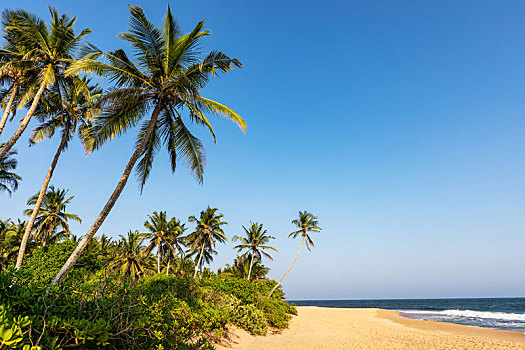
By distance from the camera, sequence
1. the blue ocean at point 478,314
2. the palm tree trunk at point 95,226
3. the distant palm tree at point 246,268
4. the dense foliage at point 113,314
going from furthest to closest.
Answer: the distant palm tree at point 246,268 → the blue ocean at point 478,314 → the palm tree trunk at point 95,226 → the dense foliage at point 113,314

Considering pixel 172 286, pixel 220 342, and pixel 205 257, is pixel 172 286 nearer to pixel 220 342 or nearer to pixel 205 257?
pixel 220 342

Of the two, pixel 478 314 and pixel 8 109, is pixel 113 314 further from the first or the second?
pixel 478 314

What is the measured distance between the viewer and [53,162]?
15.2 metres

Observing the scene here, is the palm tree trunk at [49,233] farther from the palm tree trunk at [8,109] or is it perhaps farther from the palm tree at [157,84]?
the palm tree at [157,84]

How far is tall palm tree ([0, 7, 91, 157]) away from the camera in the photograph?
40.2 feet

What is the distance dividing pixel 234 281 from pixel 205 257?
19510mm

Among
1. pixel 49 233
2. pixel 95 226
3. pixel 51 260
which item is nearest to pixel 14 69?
pixel 95 226

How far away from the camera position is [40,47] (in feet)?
42.9

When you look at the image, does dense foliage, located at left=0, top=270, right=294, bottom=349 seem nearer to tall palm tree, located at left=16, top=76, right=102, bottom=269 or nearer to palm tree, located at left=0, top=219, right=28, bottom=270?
tall palm tree, located at left=16, top=76, right=102, bottom=269

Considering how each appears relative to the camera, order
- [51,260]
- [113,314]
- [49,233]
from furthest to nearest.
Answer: [49,233] < [51,260] < [113,314]

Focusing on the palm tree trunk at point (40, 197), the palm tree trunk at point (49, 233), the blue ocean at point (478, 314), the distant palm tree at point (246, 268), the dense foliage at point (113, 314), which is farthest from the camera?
the distant palm tree at point (246, 268)

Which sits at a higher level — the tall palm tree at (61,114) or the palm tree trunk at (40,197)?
the tall palm tree at (61,114)

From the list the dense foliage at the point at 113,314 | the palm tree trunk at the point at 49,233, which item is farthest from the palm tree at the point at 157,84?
the palm tree trunk at the point at 49,233

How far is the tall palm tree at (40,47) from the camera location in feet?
40.2
